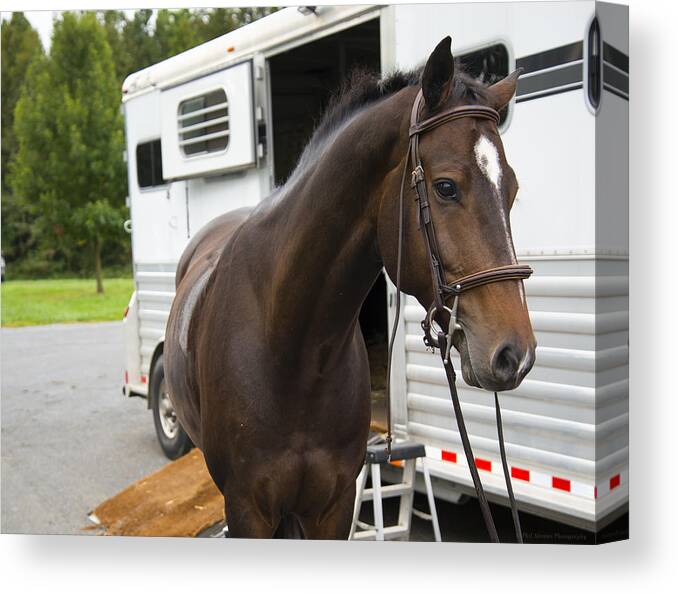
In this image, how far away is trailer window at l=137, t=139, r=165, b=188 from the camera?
14.1ft

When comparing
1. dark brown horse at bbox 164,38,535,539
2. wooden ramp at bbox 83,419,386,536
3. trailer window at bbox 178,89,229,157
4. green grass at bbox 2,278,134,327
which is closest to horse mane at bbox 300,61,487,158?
dark brown horse at bbox 164,38,535,539

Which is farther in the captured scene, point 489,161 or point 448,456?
point 448,456

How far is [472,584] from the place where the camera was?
273cm

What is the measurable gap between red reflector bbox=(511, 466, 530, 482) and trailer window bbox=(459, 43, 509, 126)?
1364mm

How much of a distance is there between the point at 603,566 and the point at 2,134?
3203mm

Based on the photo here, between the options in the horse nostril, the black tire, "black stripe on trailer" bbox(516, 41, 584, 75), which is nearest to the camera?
the horse nostril

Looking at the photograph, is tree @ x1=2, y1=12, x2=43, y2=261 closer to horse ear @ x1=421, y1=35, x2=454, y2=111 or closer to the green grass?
the green grass

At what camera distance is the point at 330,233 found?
6.21ft

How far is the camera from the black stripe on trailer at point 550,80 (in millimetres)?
2355

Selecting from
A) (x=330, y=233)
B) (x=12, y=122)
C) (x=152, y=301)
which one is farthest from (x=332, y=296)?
(x=152, y=301)

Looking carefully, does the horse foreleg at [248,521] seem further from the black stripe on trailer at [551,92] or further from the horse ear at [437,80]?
the black stripe on trailer at [551,92]

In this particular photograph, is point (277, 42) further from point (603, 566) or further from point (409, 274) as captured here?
point (603, 566)

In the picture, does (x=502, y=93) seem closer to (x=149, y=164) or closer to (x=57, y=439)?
(x=57, y=439)

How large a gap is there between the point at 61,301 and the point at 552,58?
2.71 metres
